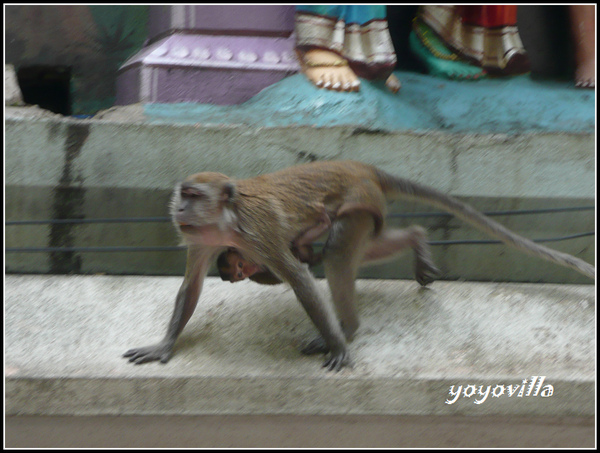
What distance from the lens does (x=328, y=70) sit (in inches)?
149

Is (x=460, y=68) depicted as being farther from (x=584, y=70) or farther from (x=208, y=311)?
(x=208, y=311)

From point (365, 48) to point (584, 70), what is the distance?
→ 1.73 meters

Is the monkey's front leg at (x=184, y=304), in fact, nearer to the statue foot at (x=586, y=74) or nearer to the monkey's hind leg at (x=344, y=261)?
the monkey's hind leg at (x=344, y=261)

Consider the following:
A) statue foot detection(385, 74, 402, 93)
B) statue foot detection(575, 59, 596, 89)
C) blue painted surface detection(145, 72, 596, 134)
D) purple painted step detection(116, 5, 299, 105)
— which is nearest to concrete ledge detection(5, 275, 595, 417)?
blue painted surface detection(145, 72, 596, 134)

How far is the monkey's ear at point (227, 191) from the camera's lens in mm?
2546

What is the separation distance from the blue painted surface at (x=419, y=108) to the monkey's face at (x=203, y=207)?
4.00ft

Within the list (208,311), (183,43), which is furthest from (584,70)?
(208,311)

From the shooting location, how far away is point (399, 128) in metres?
3.74

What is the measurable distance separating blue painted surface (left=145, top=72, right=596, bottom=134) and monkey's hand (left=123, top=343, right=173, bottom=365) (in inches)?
64.1

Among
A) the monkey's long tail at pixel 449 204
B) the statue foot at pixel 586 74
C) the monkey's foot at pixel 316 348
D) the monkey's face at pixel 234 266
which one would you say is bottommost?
the monkey's foot at pixel 316 348

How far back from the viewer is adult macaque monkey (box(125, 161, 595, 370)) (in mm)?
2533

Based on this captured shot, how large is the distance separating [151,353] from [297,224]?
3.36ft

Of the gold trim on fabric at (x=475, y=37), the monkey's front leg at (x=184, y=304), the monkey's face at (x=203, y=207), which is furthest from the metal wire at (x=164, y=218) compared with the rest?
the gold trim on fabric at (x=475, y=37)

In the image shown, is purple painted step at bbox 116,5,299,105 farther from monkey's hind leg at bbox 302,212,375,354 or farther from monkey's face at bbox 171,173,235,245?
monkey's hind leg at bbox 302,212,375,354
